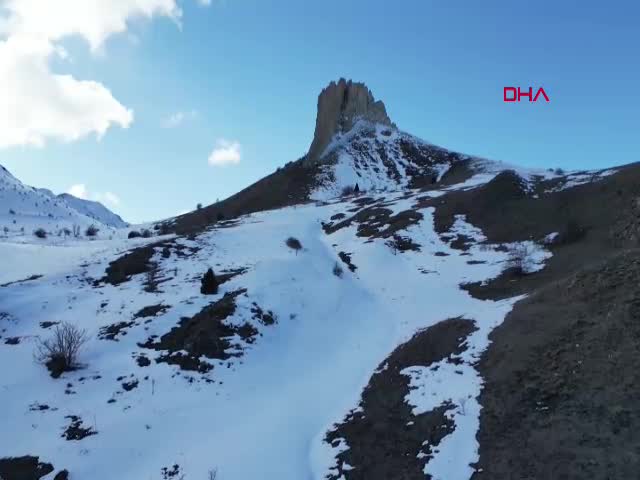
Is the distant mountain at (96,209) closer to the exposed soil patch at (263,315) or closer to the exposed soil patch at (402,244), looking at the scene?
the exposed soil patch at (402,244)

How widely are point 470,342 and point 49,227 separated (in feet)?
162

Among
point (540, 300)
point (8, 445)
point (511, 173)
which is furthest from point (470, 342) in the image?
point (511, 173)

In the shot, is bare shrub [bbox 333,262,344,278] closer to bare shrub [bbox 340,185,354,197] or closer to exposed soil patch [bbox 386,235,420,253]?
exposed soil patch [bbox 386,235,420,253]

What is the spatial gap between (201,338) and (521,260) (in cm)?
1975

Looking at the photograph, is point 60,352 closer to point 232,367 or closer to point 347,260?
point 232,367

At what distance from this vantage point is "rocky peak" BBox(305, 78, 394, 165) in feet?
319

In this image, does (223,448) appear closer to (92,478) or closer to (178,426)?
(178,426)

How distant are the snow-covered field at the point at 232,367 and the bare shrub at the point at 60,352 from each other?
34cm

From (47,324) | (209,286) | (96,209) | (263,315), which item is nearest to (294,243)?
(209,286)

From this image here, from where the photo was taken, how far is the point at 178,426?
1319cm

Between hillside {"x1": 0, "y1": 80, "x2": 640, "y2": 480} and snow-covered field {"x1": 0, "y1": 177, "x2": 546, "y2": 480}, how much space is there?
0.24 feet

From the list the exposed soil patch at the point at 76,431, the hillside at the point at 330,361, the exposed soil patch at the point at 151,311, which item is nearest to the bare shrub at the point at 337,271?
the hillside at the point at 330,361

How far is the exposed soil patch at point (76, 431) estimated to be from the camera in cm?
1227

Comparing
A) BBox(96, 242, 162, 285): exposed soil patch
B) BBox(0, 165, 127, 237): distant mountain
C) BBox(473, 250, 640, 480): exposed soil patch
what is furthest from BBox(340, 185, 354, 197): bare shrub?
BBox(473, 250, 640, 480): exposed soil patch
